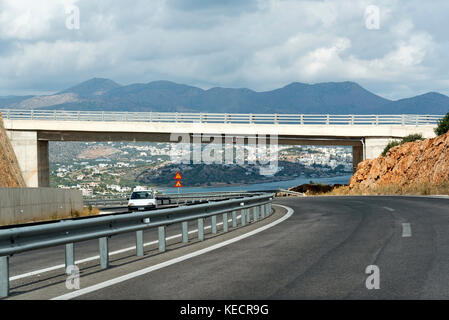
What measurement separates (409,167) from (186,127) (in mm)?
18401

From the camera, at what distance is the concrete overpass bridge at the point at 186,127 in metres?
53.6

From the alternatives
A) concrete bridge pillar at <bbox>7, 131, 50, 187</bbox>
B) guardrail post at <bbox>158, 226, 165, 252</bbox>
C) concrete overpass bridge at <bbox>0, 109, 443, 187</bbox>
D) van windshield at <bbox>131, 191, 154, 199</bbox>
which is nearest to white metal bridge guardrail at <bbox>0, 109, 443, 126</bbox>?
concrete overpass bridge at <bbox>0, 109, 443, 187</bbox>

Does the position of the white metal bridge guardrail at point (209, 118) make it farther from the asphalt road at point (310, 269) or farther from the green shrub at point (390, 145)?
the asphalt road at point (310, 269)

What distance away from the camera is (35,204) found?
2628 centimetres

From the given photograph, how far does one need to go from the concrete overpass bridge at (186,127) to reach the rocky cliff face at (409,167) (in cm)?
262

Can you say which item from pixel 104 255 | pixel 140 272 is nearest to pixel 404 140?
pixel 104 255

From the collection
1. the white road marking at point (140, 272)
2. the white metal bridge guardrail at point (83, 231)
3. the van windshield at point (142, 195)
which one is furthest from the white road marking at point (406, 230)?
the van windshield at point (142, 195)

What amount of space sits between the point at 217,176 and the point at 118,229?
189 m

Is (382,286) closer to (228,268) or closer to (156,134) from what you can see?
(228,268)

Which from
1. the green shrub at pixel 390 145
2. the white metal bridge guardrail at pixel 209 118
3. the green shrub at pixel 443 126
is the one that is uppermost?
the white metal bridge guardrail at pixel 209 118

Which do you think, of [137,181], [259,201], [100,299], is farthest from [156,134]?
[137,181]

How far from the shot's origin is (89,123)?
54188mm
